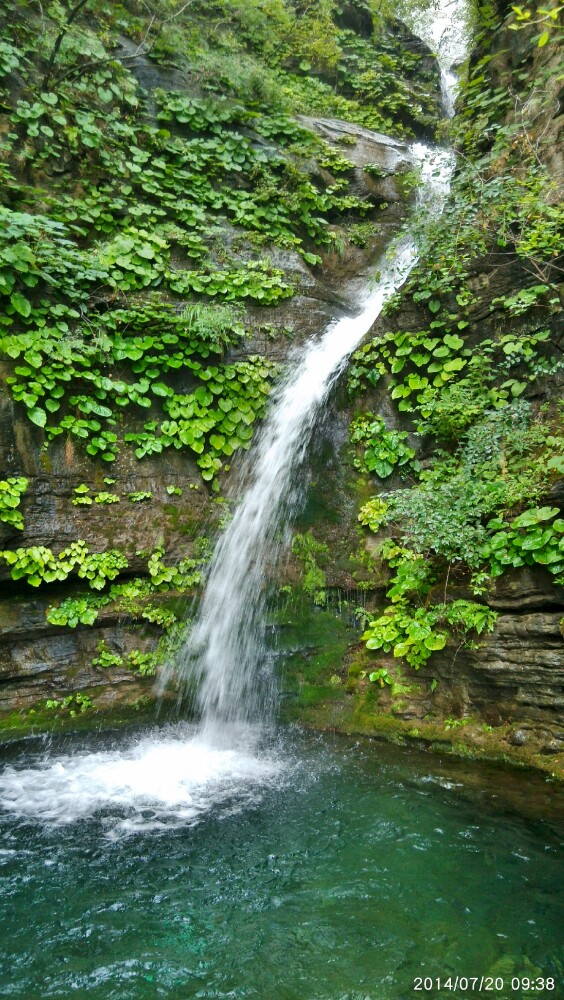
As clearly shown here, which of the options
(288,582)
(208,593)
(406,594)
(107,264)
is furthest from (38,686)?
(107,264)

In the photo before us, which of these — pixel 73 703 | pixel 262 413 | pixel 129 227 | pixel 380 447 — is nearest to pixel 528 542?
pixel 380 447

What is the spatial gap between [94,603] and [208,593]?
112 cm

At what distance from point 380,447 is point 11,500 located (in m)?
3.66

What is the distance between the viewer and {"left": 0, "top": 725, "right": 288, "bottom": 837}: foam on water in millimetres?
3979

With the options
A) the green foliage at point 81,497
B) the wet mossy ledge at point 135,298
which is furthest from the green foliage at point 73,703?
the green foliage at point 81,497

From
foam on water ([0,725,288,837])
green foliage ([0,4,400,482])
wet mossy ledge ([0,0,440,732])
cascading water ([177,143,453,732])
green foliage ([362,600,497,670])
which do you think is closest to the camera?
foam on water ([0,725,288,837])

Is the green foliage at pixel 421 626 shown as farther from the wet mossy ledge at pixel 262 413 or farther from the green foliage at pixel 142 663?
the green foliage at pixel 142 663

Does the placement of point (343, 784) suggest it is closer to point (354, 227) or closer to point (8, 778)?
point (8, 778)

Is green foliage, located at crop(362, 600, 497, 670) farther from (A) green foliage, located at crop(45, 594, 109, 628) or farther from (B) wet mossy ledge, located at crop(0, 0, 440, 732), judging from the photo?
(A) green foliage, located at crop(45, 594, 109, 628)
